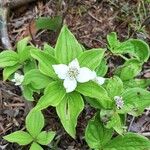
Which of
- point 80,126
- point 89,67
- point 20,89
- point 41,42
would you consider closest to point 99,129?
point 80,126

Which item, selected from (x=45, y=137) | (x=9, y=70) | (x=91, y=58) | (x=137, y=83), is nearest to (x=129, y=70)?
(x=137, y=83)

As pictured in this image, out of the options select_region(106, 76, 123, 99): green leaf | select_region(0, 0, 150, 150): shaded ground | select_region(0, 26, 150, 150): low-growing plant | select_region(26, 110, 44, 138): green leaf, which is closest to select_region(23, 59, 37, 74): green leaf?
select_region(0, 26, 150, 150): low-growing plant

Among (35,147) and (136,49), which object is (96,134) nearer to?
(35,147)

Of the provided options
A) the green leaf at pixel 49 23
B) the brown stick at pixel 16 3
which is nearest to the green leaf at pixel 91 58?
the green leaf at pixel 49 23

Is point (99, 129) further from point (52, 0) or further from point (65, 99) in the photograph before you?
point (52, 0)

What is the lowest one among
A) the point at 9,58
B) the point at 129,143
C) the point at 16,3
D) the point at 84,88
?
the point at 129,143

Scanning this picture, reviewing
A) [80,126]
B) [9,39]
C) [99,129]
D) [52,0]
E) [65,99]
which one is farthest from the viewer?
[52,0]
